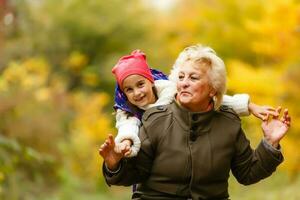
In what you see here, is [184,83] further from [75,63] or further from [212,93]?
[75,63]

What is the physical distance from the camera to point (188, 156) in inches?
154

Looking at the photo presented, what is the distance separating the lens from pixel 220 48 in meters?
22.3

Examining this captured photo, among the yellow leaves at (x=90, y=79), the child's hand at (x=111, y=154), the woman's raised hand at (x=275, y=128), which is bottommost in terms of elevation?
the child's hand at (x=111, y=154)

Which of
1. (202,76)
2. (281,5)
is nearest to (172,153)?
(202,76)

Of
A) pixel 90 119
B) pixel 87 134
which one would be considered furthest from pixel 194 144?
pixel 90 119

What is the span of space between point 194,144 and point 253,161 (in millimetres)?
341

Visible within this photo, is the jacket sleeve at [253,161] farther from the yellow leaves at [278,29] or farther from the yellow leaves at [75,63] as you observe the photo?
the yellow leaves at [75,63]

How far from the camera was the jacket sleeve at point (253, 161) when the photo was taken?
3.99 metres

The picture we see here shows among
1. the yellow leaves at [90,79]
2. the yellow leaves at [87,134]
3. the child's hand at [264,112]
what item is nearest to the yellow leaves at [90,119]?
the yellow leaves at [87,134]

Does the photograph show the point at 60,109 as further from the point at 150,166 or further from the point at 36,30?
the point at 150,166

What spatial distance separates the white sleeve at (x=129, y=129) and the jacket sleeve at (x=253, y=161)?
519 mm

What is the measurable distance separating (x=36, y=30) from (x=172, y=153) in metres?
19.0

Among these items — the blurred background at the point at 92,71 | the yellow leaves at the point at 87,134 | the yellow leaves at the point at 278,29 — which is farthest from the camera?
the yellow leaves at the point at 87,134

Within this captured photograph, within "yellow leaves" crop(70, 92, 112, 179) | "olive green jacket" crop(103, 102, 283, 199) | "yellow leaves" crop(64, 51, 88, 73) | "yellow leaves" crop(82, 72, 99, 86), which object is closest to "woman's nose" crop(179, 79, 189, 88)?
"olive green jacket" crop(103, 102, 283, 199)
